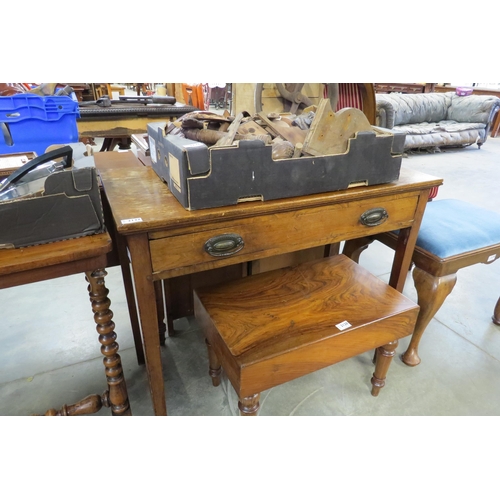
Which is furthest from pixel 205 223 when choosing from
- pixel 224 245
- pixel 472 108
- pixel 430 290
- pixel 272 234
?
pixel 472 108

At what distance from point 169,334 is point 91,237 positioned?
3.22ft

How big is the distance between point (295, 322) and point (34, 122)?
5.99 feet

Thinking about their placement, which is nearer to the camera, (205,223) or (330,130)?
(205,223)

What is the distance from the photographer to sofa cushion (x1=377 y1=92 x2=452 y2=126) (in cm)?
528

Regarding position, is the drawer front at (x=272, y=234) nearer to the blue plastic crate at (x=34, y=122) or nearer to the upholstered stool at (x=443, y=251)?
the upholstered stool at (x=443, y=251)

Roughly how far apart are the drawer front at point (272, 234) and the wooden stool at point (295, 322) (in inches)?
8.2

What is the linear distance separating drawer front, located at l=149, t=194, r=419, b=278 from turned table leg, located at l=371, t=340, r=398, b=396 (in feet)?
Answer: 1.38

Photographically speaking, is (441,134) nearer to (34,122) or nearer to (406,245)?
(406,245)

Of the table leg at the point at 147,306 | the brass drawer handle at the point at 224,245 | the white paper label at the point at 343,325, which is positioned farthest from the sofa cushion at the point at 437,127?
the table leg at the point at 147,306

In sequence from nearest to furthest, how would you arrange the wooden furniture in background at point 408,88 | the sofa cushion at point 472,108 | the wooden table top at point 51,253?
the wooden table top at point 51,253 → the sofa cushion at point 472,108 → the wooden furniture in background at point 408,88

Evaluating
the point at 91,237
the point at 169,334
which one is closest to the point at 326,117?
the point at 91,237

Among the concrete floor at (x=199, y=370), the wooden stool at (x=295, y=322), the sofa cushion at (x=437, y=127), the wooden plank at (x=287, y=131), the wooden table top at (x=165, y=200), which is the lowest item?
the concrete floor at (x=199, y=370)

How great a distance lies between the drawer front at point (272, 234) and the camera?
2.88 feet

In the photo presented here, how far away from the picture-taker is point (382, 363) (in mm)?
1287
